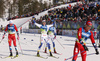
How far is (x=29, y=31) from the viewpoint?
43.9m

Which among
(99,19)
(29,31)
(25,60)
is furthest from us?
(29,31)

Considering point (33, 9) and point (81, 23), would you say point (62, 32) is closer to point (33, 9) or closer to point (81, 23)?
point (81, 23)

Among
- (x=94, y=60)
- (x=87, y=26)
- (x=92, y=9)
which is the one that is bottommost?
(x=94, y=60)

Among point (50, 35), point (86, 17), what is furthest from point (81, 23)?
point (50, 35)

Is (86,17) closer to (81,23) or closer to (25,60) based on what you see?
(81,23)

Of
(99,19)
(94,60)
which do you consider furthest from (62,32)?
(94,60)

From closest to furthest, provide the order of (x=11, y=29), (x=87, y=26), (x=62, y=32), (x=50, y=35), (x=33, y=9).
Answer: (x=87, y=26) → (x=11, y=29) → (x=50, y=35) → (x=62, y=32) → (x=33, y=9)

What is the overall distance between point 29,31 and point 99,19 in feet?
73.6

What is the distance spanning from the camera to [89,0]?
39938 mm

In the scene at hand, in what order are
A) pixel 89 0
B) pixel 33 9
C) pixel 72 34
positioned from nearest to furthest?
1. pixel 72 34
2. pixel 89 0
3. pixel 33 9

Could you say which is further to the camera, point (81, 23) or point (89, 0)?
point (89, 0)

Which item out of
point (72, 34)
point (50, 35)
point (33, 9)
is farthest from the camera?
point (33, 9)

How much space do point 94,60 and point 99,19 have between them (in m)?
15.7

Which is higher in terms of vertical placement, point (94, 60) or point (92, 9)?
point (92, 9)
